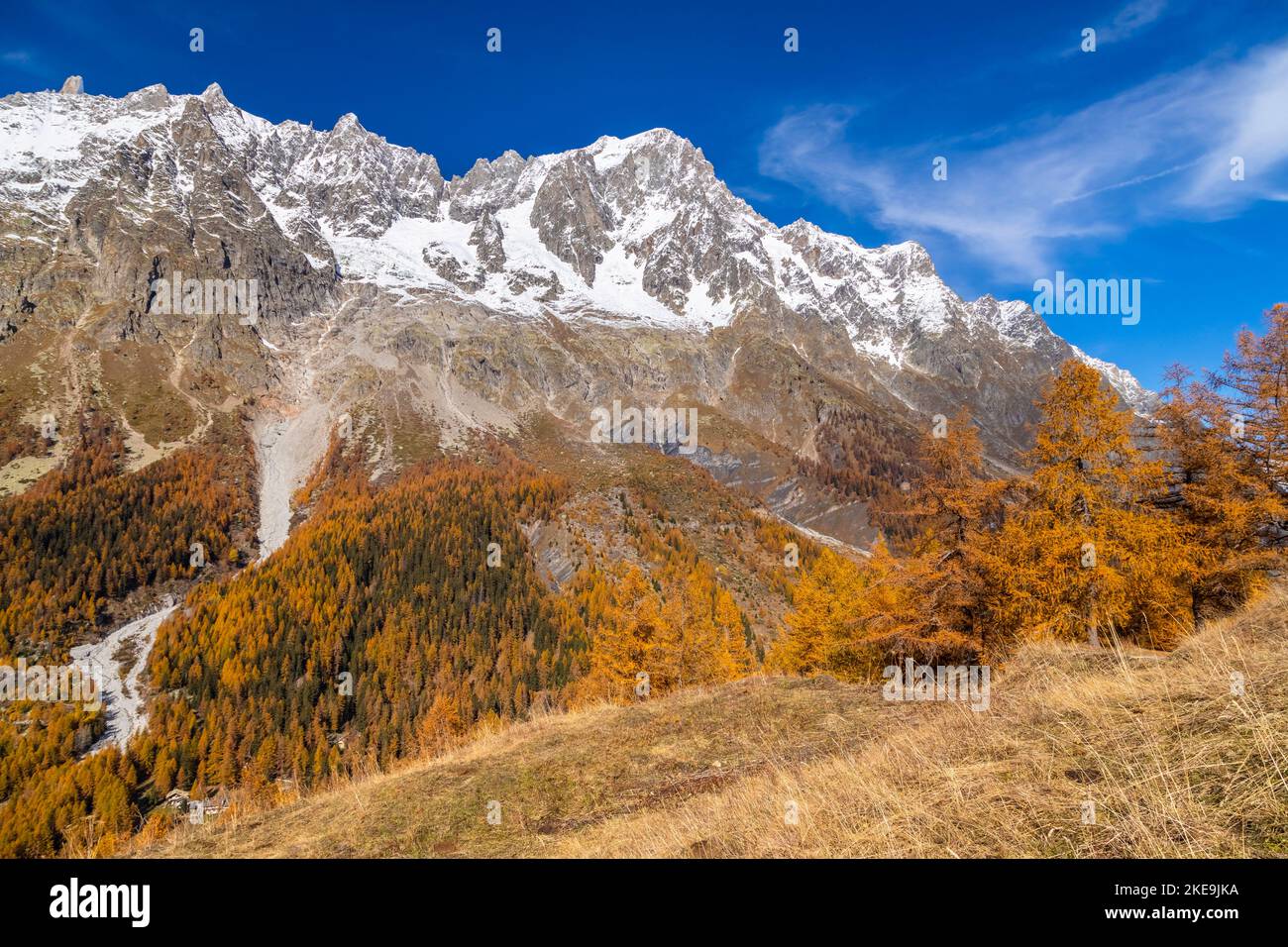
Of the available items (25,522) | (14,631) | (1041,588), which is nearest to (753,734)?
(1041,588)

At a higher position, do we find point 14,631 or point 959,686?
point 959,686

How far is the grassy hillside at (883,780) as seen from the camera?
4.35 metres

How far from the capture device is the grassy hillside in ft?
14.3

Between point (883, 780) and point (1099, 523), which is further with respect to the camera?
point (1099, 523)

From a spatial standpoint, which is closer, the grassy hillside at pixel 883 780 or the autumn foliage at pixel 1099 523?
the grassy hillside at pixel 883 780

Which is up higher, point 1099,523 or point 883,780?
point 1099,523

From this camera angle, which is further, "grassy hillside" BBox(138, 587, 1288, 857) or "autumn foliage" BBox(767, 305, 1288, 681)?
"autumn foliage" BBox(767, 305, 1288, 681)

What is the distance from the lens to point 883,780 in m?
6.32

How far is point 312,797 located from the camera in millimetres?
11711

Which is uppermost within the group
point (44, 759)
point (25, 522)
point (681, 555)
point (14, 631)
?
point (25, 522)

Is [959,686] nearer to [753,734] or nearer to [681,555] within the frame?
[753,734]
